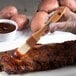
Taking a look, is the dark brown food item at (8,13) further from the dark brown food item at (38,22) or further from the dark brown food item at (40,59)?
the dark brown food item at (40,59)

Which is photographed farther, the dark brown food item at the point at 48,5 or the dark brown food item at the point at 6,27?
the dark brown food item at the point at 48,5

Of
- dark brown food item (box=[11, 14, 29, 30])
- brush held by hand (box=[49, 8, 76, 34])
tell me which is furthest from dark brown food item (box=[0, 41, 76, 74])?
dark brown food item (box=[11, 14, 29, 30])

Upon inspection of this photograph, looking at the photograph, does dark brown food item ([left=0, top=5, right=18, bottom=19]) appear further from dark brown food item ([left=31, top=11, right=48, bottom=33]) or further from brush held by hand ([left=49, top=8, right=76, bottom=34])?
brush held by hand ([left=49, top=8, right=76, bottom=34])

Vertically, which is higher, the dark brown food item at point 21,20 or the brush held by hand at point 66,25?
the brush held by hand at point 66,25

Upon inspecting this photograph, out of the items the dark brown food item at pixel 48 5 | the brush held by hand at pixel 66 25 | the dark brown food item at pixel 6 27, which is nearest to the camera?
the brush held by hand at pixel 66 25

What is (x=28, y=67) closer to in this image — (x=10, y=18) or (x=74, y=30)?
(x=74, y=30)

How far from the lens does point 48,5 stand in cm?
93

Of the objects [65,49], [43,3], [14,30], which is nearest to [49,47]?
[65,49]

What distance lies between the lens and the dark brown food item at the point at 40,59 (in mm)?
662

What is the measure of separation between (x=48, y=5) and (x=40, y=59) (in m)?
0.31

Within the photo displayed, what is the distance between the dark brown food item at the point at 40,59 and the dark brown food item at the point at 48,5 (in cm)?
23

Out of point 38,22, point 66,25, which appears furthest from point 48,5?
point 66,25

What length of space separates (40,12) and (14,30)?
5.0 inches

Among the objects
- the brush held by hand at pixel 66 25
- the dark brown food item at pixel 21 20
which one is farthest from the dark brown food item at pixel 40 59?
the dark brown food item at pixel 21 20
